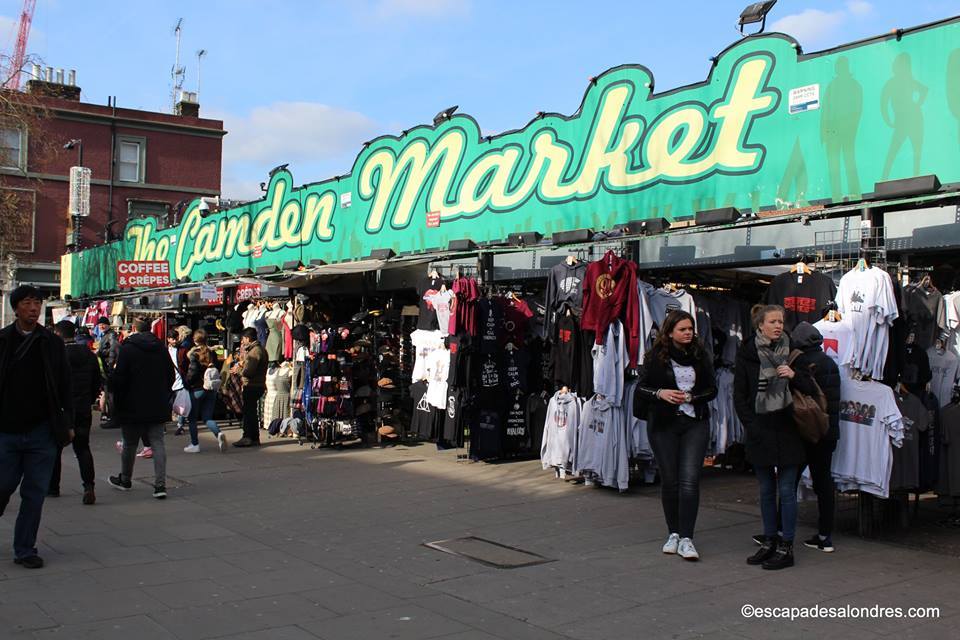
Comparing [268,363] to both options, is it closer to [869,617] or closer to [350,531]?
[350,531]

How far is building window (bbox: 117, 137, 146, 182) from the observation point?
131 ft

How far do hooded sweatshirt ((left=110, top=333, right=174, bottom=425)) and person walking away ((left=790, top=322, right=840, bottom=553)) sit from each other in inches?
247

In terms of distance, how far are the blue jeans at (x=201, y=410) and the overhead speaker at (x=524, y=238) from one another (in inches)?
213

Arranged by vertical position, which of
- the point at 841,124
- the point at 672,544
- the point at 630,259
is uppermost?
the point at 841,124

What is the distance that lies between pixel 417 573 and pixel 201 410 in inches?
332

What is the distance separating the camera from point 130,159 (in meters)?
40.2

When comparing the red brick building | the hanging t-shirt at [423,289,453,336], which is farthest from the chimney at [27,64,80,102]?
the hanging t-shirt at [423,289,453,336]

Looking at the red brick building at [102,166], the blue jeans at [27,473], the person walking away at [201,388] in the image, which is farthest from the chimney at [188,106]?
the blue jeans at [27,473]

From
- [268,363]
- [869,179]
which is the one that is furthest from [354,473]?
[869,179]

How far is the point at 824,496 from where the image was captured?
22.0ft

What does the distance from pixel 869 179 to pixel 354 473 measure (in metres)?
6.49

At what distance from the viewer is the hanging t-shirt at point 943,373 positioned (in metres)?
7.21

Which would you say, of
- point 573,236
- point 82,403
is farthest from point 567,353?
point 82,403

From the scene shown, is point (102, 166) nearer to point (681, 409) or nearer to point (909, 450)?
point (681, 409)
